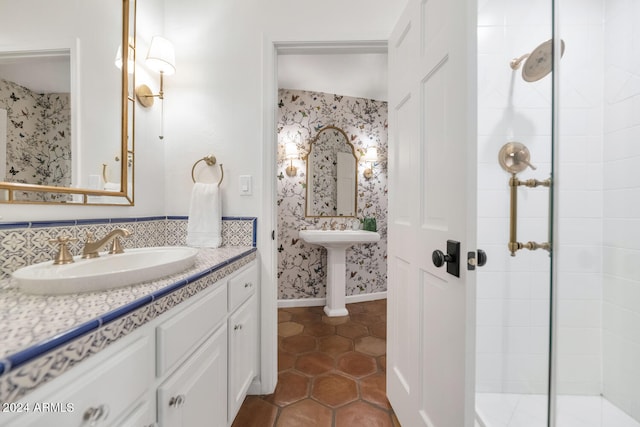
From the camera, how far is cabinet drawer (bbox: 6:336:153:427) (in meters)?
0.40

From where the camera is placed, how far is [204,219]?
144 cm

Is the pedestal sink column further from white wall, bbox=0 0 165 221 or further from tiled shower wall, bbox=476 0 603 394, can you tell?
white wall, bbox=0 0 165 221

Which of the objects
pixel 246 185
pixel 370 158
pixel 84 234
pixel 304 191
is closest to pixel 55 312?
pixel 84 234

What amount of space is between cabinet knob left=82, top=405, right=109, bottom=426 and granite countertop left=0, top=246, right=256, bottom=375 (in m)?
0.16

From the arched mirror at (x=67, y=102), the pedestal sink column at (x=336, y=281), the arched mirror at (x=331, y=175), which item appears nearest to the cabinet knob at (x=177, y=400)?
the arched mirror at (x=67, y=102)

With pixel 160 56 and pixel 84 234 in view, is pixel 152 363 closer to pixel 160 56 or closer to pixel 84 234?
pixel 84 234

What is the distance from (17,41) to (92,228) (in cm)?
67

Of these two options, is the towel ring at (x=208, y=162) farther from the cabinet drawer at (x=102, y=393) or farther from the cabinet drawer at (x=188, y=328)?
the cabinet drawer at (x=102, y=393)

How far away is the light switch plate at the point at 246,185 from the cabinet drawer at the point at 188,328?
640 millimetres

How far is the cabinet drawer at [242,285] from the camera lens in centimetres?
112

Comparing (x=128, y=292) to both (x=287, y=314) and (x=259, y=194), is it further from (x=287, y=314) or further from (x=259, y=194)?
(x=287, y=314)

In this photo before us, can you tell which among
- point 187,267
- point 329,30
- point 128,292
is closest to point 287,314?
point 187,267

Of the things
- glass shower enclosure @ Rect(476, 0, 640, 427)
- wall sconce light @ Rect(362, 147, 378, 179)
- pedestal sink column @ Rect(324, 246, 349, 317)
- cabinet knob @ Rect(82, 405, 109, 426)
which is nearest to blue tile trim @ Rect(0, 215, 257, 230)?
cabinet knob @ Rect(82, 405, 109, 426)

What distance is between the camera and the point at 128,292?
2.13 feet
